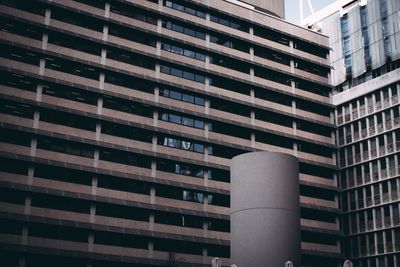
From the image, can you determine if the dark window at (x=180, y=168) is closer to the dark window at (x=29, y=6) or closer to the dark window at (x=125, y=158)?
the dark window at (x=125, y=158)

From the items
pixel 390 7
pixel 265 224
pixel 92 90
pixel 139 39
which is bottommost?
pixel 265 224

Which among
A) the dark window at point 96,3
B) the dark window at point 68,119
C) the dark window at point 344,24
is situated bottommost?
the dark window at point 68,119

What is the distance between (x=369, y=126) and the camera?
75.4 metres

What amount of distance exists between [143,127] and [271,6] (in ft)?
94.9

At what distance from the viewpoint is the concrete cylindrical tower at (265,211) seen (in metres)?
28.3

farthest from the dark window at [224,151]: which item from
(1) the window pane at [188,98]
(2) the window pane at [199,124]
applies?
(1) the window pane at [188,98]

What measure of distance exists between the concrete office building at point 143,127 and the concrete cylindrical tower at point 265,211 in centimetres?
2482

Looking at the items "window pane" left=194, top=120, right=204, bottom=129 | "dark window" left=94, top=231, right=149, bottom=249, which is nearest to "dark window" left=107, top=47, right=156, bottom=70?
"window pane" left=194, top=120, right=204, bottom=129

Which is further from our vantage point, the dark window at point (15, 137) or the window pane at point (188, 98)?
the window pane at point (188, 98)

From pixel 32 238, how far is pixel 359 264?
143ft

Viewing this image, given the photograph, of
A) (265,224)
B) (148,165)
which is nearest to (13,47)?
(148,165)

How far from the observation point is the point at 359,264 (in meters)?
72.2

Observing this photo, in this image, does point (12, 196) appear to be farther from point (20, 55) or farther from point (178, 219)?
point (178, 219)

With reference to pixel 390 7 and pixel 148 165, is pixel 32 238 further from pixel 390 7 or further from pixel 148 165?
pixel 390 7
